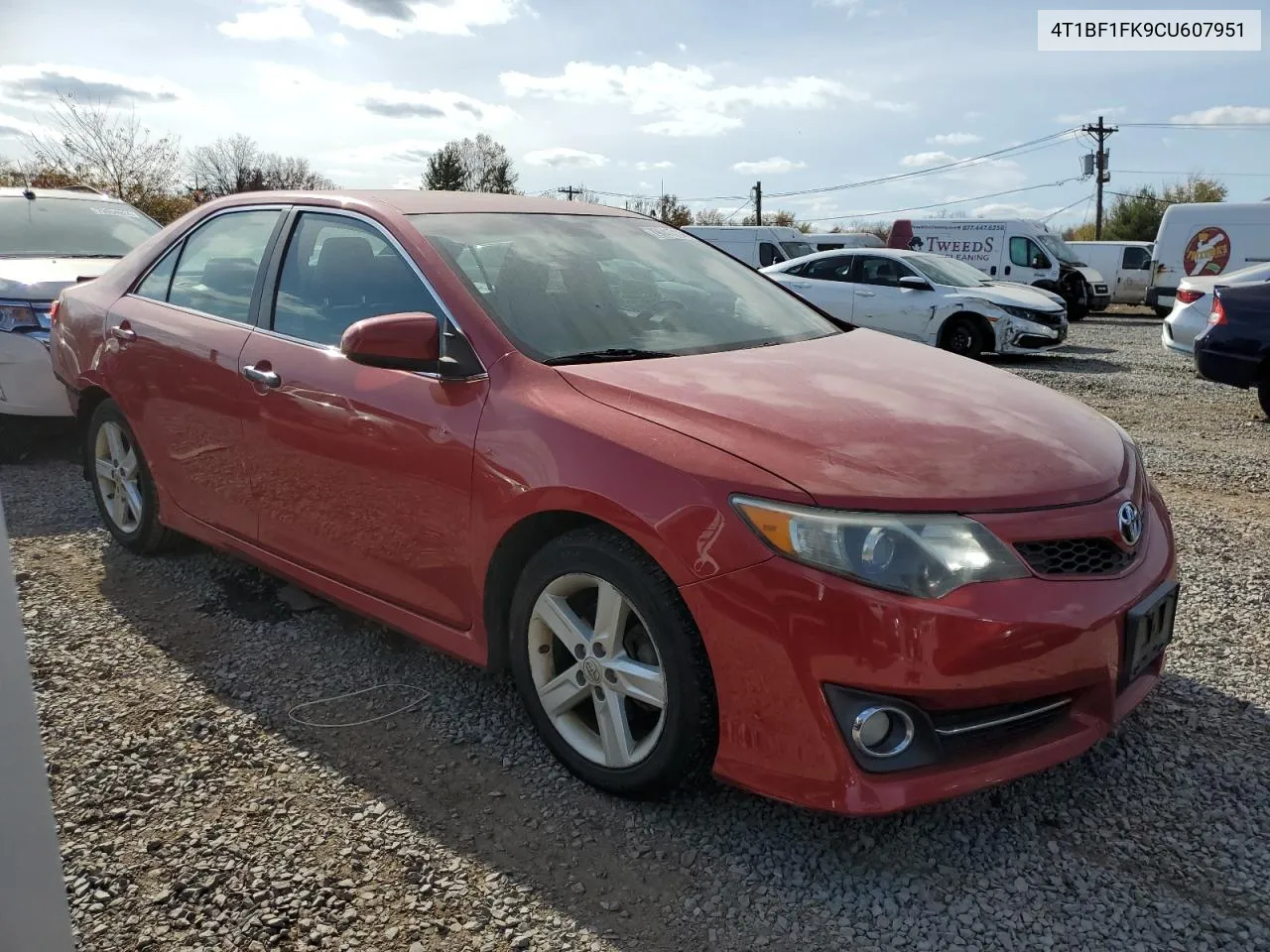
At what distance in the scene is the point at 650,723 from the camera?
2.56m

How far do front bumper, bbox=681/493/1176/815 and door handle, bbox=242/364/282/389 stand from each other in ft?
5.74

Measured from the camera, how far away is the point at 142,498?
165 inches

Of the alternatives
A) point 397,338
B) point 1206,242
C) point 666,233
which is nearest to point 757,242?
point 1206,242

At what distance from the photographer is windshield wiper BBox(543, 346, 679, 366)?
2740 mm

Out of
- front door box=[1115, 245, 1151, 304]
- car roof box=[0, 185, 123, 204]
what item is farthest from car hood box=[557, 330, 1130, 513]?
front door box=[1115, 245, 1151, 304]

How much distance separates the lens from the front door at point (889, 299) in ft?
42.0

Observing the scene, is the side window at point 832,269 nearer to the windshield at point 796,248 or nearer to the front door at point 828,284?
the front door at point 828,284

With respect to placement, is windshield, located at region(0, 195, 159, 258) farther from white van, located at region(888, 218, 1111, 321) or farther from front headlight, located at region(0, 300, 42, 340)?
white van, located at region(888, 218, 1111, 321)

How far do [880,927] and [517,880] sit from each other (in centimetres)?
81

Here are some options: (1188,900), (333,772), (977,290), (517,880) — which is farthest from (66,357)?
(977,290)

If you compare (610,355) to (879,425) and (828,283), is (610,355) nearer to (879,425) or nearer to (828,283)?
(879,425)

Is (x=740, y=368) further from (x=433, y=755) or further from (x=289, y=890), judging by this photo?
(x=289, y=890)

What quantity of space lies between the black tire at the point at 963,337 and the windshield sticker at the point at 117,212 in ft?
30.0

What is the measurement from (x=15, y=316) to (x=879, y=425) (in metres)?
5.56
